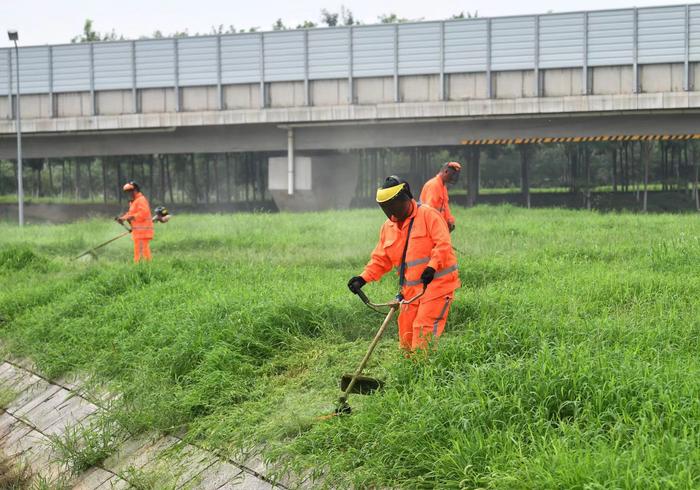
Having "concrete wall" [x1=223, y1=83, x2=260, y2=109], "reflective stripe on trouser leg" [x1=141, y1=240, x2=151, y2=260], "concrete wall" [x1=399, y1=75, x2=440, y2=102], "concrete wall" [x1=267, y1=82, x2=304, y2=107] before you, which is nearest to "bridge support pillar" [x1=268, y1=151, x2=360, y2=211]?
"concrete wall" [x1=267, y1=82, x2=304, y2=107]

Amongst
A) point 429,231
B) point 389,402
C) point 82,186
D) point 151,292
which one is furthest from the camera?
point 82,186

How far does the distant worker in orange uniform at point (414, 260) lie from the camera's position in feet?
22.5

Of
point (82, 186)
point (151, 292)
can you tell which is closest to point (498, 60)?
point (151, 292)

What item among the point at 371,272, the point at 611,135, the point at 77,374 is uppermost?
the point at 611,135

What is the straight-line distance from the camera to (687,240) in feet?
42.6

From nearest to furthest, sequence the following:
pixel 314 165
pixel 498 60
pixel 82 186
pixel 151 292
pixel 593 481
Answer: pixel 593 481
pixel 151 292
pixel 498 60
pixel 314 165
pixel 82 186

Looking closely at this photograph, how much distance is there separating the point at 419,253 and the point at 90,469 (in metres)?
3.11

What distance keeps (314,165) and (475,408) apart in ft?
101

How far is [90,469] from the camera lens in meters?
7.20

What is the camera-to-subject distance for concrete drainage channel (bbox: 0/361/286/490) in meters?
6.18

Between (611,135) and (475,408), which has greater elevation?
(611,135)

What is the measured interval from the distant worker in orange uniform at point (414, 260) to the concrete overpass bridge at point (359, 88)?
2363cm

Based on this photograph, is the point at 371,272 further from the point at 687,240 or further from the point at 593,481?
the point at 687,240

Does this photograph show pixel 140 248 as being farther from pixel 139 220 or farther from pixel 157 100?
pixel 157 100
